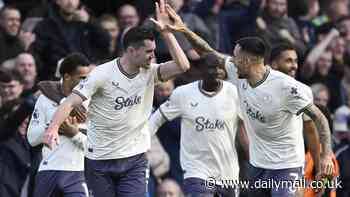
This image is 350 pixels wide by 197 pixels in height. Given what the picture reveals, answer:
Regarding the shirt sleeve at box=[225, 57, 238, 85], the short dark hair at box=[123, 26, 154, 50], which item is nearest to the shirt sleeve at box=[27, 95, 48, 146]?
the short dark hair at box=[123, 26, 154, 50]

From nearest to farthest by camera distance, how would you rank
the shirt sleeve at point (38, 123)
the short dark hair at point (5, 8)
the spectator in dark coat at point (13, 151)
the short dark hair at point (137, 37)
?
the short dark hair at point (137, 37) → the shirt sleeve at point (38, 123) → the spectator in dark coat at point (13, 151) → the short dark hair at point (5, 8)

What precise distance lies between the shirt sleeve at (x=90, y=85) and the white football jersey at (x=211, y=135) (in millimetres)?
2088

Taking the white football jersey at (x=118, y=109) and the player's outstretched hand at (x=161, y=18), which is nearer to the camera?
the player's outstretched hand at (x=161, y=18)

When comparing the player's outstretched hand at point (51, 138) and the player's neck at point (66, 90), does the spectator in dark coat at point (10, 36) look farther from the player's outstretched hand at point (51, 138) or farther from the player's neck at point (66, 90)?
the player's outstretched hand at point (51, 138)

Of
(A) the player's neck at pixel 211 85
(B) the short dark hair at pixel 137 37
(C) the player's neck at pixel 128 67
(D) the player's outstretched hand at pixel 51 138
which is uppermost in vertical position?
(B) the short dark hair at pixel 137 37

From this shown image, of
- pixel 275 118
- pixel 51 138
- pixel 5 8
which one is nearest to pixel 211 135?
pixel 275 118

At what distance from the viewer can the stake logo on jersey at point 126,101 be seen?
46.7 feet

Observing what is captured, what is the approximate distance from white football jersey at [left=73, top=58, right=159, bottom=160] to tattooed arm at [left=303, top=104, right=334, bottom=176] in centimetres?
181

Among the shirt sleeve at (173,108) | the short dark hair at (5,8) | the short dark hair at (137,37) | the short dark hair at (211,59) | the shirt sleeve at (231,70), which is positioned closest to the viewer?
the short dark hair at (137,37)

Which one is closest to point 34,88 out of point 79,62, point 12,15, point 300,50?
point 12,15

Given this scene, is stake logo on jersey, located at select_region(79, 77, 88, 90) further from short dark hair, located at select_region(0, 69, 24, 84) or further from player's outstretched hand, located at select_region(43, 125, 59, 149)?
short dark hair, located at select_region(0, 69, 24, 84)

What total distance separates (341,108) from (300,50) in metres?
1.27

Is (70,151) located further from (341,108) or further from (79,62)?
(341,108)

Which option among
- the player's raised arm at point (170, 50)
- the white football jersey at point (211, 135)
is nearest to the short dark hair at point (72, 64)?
the player's raised arm at point (170, 50)
